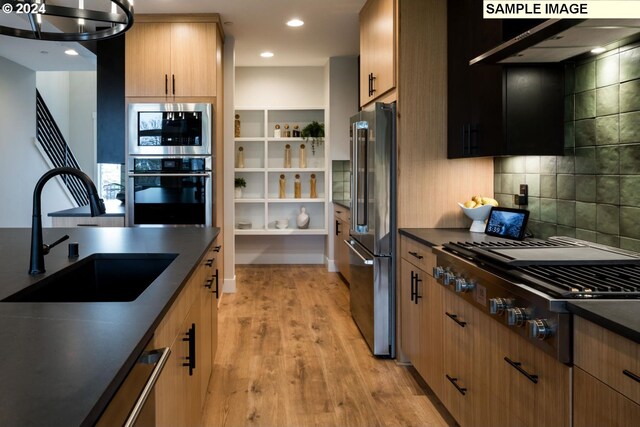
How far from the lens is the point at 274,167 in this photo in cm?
727

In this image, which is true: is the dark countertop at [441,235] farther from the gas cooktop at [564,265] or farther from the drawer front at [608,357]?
the drawer front at [608,357]

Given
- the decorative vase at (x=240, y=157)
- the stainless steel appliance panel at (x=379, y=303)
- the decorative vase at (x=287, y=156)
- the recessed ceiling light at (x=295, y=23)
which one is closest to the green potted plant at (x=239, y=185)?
the decorative vase at (x=240, y=157)

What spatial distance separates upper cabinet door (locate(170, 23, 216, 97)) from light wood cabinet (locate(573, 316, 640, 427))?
157 inches

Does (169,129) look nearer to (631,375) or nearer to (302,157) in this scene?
(302,157)

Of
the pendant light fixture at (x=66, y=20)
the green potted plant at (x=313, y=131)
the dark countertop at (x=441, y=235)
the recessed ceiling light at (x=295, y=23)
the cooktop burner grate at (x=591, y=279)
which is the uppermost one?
the recessed ceiling light at (x=295, y=23)

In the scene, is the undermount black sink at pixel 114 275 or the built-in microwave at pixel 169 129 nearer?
the undermount black sink at pixel 114 275

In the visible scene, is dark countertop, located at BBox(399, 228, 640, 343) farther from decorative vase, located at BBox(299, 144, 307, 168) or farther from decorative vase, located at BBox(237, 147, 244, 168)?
decorative vase, located at BBox(237, 147, 244, 168)

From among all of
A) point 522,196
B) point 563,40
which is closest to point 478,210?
point 522,196

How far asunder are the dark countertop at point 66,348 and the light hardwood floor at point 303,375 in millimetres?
1248

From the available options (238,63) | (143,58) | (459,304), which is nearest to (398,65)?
(459,304)

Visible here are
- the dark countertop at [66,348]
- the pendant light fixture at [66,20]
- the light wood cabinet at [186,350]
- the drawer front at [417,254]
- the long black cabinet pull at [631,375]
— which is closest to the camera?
the dark countertop at [66,348]

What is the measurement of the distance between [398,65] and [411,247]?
1.16 m

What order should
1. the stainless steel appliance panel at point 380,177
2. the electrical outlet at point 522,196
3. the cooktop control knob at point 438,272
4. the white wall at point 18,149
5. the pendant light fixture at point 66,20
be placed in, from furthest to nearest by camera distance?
the white wall at point 18,149
the stainless steel appliance panel at point 380,177
the electrical outlet at point 522,196
the cooktop control knob at point 438,272
the pendant light fixture at point 66,20

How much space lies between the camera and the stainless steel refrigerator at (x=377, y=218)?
11.0 feet
